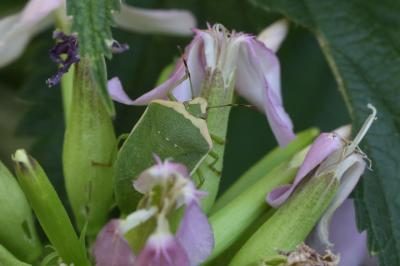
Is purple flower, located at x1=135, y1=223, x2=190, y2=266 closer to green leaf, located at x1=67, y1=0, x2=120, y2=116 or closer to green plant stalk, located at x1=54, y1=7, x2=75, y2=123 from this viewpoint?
green leaf, located at x1=67, y1=0, x2=120, y2=116

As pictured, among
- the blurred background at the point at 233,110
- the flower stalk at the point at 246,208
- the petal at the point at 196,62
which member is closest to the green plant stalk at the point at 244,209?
the flower stalk at the point at 246,208

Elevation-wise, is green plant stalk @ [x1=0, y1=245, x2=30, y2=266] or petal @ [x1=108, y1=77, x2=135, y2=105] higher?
petal @ [x1=108, y1=77, x2=135, y2=105]

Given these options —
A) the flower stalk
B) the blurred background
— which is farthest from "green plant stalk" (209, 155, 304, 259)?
the blurred background

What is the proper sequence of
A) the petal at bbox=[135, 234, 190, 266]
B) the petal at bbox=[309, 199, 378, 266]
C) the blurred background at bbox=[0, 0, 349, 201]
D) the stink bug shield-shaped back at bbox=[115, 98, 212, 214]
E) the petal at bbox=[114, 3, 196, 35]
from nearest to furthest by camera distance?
the petal at bbox=[135, 234, 190, 266], the stink bug shield-shaped back at bbox=[115, 98, 212, 214], the petal at bbox=[309, 199, 378, 266], the petal at bbox=[114, 3, 196, 35], the blurred background at bbox=[0, 0, 349, 201]

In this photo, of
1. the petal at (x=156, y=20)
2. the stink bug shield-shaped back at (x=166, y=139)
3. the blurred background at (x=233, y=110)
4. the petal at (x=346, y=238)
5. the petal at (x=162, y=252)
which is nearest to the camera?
the petal at (x=162, y=252)

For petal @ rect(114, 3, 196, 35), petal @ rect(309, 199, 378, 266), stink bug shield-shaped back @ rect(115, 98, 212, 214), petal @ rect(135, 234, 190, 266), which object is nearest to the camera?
Answer: petal @ rect(135, 234, 190, 266)

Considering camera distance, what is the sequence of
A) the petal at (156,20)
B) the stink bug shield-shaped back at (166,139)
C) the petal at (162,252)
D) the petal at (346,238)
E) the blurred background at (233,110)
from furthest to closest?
1. the blurred background at (233,110)
2. the petal at (156,20)
3. the petal at (346,238)
4. the stink bug shield-shaped back at (166,139)
5. the petal at (162,252)

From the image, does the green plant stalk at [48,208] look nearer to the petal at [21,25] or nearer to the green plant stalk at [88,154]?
the green plant stalk at [88,154]
